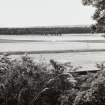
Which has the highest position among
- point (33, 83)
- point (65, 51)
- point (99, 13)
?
point (99, 13)

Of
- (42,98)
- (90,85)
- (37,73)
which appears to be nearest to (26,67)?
(37,73)

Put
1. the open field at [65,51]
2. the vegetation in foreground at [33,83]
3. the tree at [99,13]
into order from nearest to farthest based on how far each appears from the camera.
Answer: the vegetation in foreground at [33,83] < the tree at [99,13] < the open field at [65,51]

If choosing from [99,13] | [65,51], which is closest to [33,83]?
[99,13]

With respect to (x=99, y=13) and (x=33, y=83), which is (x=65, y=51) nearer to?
(x=99, y=13)

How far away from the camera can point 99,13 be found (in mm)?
10750

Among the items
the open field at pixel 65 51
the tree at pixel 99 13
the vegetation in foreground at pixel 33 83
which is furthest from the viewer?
the open field at pixel 65 51

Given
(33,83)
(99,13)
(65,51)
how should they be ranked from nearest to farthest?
(33,83) → (99,13) → (65,51)

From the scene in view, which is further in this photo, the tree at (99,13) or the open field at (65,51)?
the open field at (65,51)

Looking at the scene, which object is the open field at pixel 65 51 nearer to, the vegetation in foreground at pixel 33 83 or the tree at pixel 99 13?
the vegetation in foreground at pixel 33 83

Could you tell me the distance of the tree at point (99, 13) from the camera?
10.3 m

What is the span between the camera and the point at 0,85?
8.34 metres

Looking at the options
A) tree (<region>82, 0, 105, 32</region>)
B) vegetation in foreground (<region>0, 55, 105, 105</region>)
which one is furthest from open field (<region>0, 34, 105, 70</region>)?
tree (<region>82, 0, 105, 32</region>)

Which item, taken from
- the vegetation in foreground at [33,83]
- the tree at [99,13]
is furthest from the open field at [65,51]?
the tree at [99,13]

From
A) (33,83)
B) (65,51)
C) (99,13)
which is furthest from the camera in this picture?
(65,51)
